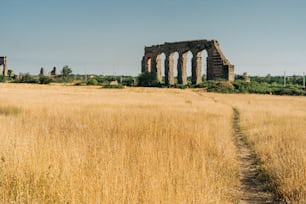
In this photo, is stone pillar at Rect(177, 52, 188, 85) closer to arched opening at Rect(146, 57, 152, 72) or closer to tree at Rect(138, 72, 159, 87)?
tree at Rect(138, 72, 159, 87)

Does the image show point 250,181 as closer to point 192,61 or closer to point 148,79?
point 192,61

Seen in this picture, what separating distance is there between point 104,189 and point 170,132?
548 centimetres

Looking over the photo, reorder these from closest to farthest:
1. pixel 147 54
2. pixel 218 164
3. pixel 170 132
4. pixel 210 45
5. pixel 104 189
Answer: pixel 104 189 < pixel 218 164 < pixel 170 132 < pixel 210 45 < pixel 147 54

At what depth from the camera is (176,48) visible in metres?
58.6

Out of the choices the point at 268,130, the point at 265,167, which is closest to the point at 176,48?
the point at 268,130

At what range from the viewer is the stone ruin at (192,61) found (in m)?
51.2

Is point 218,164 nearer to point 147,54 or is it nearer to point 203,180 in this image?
point 203,180

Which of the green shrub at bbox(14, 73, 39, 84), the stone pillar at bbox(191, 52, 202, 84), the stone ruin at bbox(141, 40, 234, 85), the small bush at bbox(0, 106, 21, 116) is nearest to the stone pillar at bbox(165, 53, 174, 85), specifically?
the stone ruin at bbox(141, 40, 234, 85)

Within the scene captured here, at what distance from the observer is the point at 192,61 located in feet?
183

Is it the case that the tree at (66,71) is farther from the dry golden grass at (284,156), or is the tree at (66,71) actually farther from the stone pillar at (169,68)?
the dry golden grass at (284,156)

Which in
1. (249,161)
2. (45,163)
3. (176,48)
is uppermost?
(176,48)

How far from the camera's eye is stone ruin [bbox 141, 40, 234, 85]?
51.2 metres

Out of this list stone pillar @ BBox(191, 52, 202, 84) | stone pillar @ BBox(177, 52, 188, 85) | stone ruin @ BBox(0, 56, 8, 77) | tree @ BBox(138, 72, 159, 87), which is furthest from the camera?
stone ruin @ BBox(0, 56, 8, 77)

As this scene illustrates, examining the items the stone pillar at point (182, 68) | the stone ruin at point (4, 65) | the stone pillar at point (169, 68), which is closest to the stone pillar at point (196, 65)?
the stone pillar at point (182, 68)
